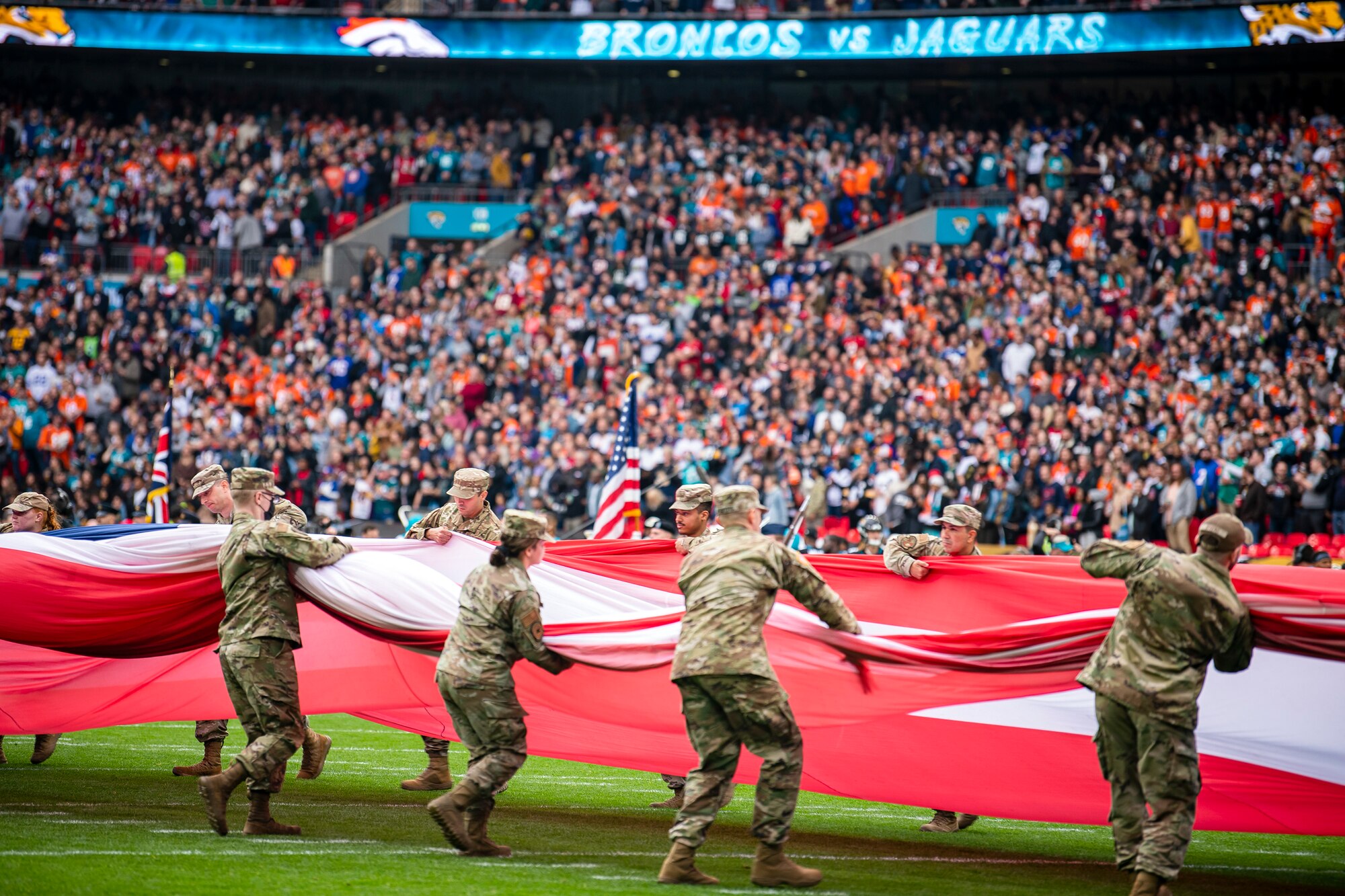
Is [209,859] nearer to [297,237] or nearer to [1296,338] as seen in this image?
[1296,338]

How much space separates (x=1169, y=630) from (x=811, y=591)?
1614 millimetres

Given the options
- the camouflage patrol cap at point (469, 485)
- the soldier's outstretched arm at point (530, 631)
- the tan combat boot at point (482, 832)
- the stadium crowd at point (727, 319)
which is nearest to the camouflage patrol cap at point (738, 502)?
the soldier's outstretched arm at point (530, 631)

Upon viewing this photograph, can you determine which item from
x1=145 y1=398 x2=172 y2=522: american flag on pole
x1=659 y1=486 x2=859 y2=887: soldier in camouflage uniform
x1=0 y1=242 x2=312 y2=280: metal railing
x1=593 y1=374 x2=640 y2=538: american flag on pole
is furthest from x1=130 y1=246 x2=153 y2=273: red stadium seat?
x1=659 y1=486 x2=859 y2=887: soldier in camouflage uniform

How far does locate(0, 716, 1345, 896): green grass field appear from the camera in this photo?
22.9ft

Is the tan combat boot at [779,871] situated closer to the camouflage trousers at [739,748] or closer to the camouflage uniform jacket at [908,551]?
the camouflage trousers at [739,748]

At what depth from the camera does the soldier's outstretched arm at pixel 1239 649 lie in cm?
671

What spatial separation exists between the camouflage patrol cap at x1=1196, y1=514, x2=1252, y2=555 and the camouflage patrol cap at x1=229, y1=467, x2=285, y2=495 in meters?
4.90

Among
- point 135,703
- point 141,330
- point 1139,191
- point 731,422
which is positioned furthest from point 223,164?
point 135,703

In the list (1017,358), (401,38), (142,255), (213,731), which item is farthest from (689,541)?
(401,38)

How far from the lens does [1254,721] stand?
7688 millimetres

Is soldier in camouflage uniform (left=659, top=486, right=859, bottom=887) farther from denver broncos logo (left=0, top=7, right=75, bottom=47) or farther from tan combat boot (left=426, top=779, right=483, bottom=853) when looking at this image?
denver broncos logo (left=0, top=7, right=75, bottom=47)

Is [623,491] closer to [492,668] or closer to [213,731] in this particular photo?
[213,731]

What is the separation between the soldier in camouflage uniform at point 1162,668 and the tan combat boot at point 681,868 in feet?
6.42

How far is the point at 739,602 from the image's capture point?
707 cm
